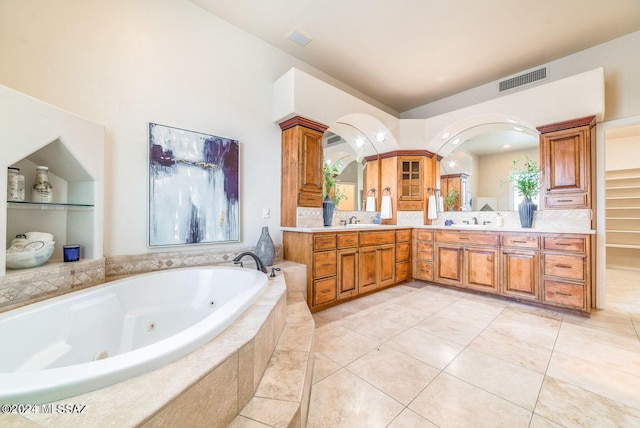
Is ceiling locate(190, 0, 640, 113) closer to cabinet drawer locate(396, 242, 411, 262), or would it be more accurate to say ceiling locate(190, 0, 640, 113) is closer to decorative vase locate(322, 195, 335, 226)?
decorative vase locate(322, 195, 335, 226)

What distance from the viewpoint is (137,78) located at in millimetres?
2064

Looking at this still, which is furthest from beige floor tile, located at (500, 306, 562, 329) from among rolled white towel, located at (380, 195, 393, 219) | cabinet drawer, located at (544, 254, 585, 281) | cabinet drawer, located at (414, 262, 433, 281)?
rolled white towel, located at (380, 195, 393, 219)

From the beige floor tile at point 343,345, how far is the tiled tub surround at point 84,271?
1.07m

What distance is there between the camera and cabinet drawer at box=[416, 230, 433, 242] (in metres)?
3.72

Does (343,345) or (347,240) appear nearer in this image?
(343,345)

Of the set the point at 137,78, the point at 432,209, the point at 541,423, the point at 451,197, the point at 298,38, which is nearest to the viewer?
the point at 541,423

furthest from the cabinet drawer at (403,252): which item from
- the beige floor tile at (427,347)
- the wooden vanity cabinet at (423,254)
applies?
the beige floor tile at (427,347)

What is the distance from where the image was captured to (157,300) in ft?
5.98

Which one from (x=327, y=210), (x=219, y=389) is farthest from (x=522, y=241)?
(x=219, y=389)

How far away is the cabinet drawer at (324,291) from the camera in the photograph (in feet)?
8.70

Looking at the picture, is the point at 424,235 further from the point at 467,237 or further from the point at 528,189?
the point at 528,189

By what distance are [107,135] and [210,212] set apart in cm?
97

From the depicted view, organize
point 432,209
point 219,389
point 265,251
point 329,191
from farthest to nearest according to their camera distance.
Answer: point 432,209 < point 329,191 < point 265,251 < point 219,389

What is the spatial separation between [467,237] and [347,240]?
1723mm
